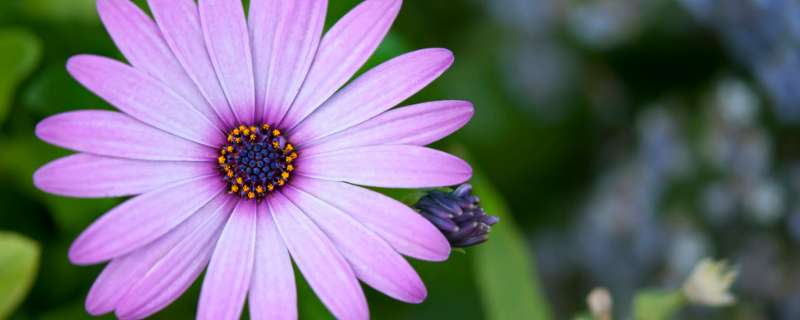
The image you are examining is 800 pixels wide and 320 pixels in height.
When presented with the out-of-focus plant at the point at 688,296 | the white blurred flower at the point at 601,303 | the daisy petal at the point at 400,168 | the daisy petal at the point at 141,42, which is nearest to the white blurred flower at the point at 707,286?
the out-of-focus plant at the point at 688,296

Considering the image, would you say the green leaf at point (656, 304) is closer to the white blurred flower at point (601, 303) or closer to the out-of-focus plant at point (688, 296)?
the out-of-focus plant at point (688, 296)

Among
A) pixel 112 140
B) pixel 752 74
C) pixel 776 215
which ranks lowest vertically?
pixel 112 140

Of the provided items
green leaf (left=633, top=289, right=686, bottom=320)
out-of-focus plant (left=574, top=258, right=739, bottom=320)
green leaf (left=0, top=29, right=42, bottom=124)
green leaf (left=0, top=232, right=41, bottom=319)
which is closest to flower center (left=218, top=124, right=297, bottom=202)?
green leaf (left=0, top=232, right=41, bottom=319)

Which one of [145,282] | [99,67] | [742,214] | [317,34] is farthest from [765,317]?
[99,67]

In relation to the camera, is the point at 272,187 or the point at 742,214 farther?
the point at 742,214

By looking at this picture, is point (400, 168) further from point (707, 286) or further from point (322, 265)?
point (707, 286)

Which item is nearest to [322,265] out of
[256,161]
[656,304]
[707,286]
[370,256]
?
[370,256]

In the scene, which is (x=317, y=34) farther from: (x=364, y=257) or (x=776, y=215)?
(x=776, y=215)
